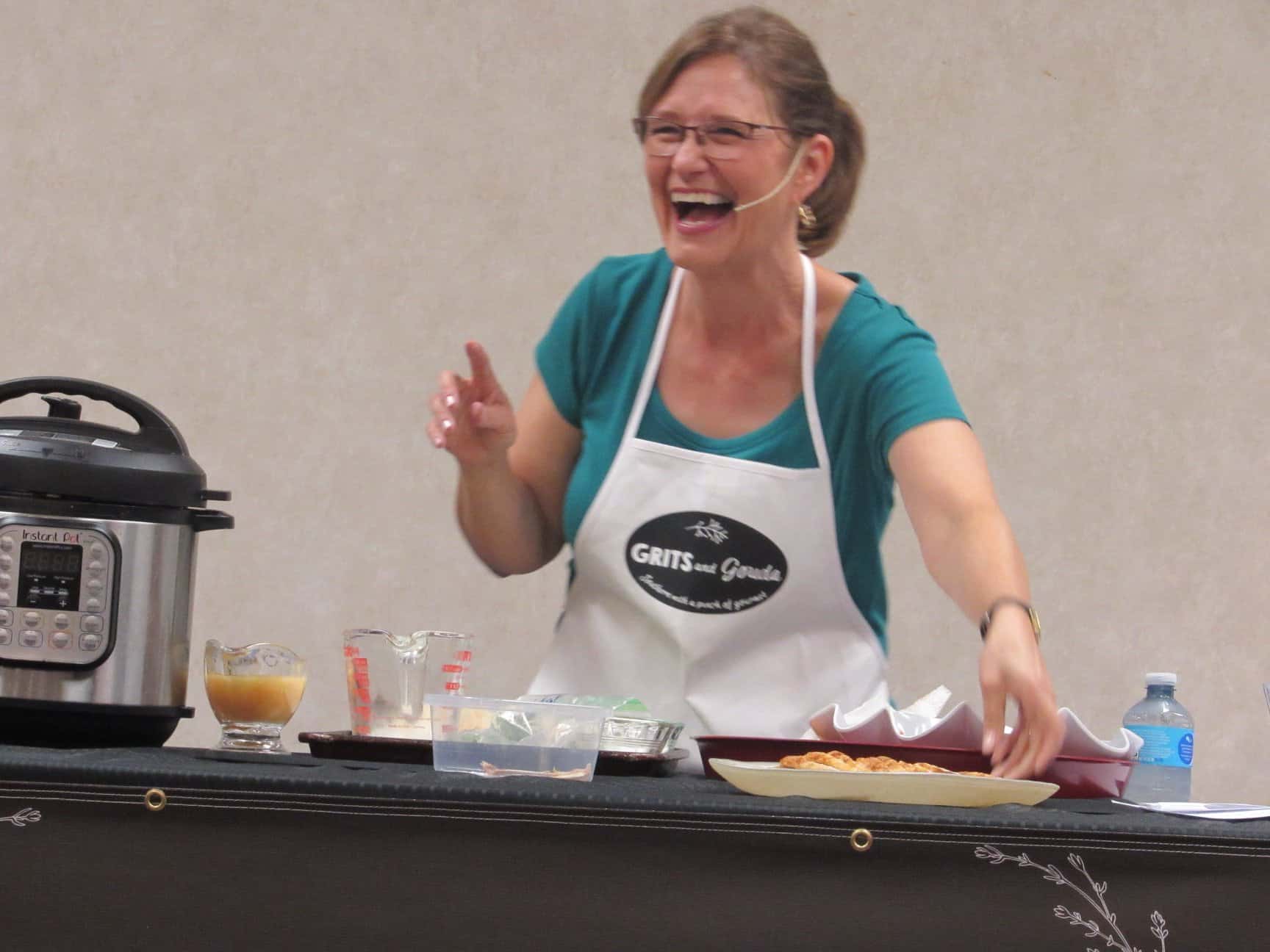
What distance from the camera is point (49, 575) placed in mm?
1104

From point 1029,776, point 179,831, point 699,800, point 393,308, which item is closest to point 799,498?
point 1029,776

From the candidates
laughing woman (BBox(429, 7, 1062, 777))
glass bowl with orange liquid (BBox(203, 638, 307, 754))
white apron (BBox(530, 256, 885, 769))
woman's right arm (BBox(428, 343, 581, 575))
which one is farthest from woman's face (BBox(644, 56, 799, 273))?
glass bowl with orange liquid (BBox(203, 638, 307, 754))

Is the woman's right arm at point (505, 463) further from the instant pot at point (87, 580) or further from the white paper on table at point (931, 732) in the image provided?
the white paper on table at point (931, 732)

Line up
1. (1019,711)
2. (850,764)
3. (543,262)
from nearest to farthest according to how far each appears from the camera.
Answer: (850,764) → (1019,711) → (543,262)

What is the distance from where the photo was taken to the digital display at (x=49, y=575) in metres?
1.10

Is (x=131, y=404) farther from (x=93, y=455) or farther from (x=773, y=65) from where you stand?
(x=773, y=65)

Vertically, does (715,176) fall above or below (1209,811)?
above

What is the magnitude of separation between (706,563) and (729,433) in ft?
0.57

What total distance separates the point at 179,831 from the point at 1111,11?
2.57 meters

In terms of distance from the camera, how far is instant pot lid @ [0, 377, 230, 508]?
1104 millimetres

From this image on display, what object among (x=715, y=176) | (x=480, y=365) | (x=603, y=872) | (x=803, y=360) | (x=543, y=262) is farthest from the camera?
(x=543, y=262)

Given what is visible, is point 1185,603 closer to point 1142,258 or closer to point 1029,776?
point 1142,258

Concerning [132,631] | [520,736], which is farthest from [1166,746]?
[132,631]

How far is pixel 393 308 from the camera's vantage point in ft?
8.80
